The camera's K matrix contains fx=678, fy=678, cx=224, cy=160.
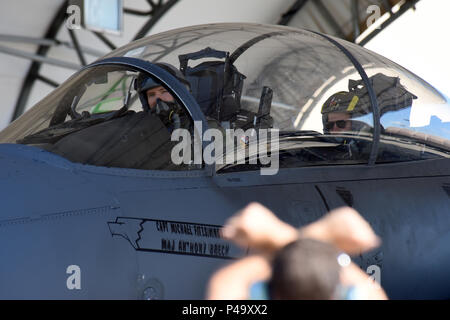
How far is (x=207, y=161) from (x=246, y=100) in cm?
67

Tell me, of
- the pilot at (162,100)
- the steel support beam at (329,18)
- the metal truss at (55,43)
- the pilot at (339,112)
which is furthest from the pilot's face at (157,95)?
the steel support beam at (329,18)

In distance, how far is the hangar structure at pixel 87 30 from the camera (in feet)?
54.5

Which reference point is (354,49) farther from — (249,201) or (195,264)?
(195,264)

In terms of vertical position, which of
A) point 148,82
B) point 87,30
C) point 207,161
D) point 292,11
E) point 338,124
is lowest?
point 207,161

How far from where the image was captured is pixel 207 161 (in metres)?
3.36

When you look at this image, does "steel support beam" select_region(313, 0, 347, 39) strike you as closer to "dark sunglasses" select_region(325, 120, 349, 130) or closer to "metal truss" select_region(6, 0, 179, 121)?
"metal truss" select_region(6, 0, 179, 121)

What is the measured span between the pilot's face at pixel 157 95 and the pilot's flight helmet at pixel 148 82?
0.02m

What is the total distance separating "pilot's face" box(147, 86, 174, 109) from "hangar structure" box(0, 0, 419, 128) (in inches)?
516

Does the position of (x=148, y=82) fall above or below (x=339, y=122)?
above


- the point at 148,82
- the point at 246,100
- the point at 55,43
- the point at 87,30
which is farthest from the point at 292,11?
the point at 148,82

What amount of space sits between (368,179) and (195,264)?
1364 millimetres

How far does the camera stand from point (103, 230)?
285cm
